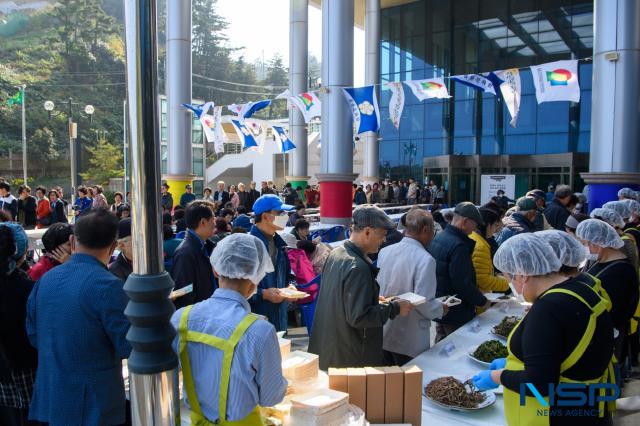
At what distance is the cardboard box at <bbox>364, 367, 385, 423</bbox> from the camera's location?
2609mm

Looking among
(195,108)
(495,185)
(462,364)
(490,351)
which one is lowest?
(462,364)

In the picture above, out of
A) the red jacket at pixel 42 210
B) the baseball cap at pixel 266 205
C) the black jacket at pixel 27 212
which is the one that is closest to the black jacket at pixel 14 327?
the baseball cap at pixel 266 205

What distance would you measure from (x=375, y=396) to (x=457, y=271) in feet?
6.52

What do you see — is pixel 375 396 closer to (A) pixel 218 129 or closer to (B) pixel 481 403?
(B) pixel 481 403

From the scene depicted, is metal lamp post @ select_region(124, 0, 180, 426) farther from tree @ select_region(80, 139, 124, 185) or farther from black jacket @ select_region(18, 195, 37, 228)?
tree @ select_region(80, 139, 124, 185)

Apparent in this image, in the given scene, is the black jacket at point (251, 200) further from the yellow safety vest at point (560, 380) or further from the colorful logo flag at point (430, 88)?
the yellow safety vest at point (560, 380)

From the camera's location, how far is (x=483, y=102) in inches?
1038

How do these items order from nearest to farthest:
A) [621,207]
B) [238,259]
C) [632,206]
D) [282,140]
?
1. [238,259]
2. [621,207]
3. [632,206]
4. [282,140]

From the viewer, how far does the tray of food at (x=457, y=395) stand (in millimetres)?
2848

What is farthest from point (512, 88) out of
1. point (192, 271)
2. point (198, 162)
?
point (198, 162)

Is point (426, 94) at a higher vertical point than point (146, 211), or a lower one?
higher

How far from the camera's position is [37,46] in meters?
47.0

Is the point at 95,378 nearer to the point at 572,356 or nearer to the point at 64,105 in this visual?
the point at 572,356

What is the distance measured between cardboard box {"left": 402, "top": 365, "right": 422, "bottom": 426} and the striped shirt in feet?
2.46
